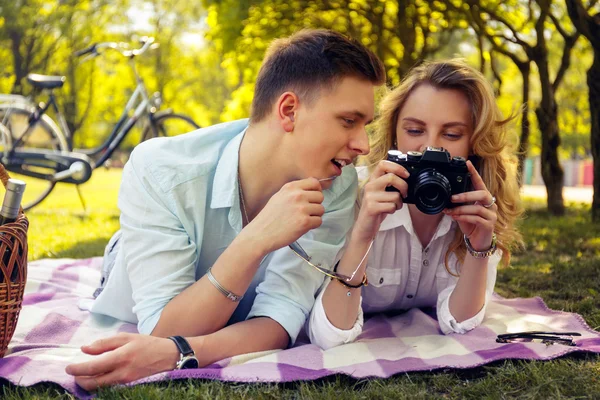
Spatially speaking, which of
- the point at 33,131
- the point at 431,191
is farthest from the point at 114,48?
the point at 431,191

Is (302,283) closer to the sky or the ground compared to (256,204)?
closer to the ground

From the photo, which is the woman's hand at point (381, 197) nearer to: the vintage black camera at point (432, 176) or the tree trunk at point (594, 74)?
the vintage black camera at point (432, 176)

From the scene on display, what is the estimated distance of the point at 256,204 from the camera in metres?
2.73

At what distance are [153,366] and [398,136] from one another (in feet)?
4.75

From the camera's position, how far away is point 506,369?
230 cm

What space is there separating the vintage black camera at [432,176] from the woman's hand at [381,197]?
3 cm

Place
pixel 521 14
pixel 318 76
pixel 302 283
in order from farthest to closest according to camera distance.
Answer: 1. pixel 521 14
2. pixel 302 283
3. pixel 318 76

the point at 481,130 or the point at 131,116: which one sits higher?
the point at 481,130

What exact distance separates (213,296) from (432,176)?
0.87m

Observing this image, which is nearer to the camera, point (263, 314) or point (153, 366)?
point (153, 366)

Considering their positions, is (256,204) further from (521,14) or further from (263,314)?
(521,14)

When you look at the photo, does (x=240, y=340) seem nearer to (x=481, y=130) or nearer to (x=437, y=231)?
(x=437, y=231)

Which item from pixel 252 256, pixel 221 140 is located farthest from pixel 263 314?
pixel 221 140

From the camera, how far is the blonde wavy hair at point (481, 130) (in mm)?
2904
